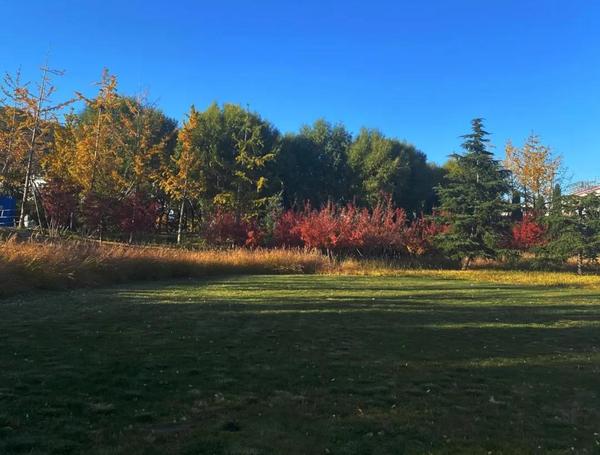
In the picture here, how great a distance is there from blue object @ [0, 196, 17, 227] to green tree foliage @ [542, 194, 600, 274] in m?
30.9

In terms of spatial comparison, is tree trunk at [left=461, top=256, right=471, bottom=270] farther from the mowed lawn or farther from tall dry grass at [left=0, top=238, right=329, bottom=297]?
the mowed lawn

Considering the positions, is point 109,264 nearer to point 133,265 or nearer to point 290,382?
point 133,265

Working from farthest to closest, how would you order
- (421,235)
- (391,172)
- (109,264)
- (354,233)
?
(391,172) < (421,235) < (354,233) < (109,264)

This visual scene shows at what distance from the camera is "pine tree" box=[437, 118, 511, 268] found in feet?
109

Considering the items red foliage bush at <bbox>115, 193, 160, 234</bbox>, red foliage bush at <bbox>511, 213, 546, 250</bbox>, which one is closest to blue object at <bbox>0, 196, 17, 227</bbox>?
red foliage bush at <bbox>115, 193, 160, 234</bbox>

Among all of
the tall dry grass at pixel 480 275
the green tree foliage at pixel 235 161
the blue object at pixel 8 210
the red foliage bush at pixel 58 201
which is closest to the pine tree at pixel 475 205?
the tall dry grass at pixel 480 275

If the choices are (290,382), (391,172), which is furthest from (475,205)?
(290,382)

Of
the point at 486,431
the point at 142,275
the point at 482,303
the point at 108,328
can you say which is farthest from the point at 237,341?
the point at 142,275

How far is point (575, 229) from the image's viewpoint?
29.4 metres

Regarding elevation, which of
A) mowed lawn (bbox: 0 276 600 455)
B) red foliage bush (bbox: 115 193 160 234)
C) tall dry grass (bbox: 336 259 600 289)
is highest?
red foliage bush (bbox: 115 193 160 234)

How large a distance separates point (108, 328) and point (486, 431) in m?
5.40

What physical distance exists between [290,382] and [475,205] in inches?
1232

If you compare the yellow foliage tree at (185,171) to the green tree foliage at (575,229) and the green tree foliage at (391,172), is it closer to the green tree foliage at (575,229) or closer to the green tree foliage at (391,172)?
the green tree foliage at (391,172)

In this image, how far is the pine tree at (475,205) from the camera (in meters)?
33.2
